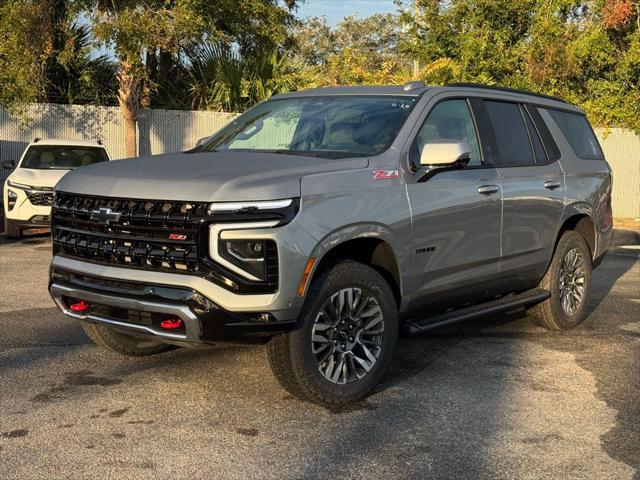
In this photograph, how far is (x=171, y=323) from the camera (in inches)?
177

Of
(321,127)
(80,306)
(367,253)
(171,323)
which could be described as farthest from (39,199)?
(171,323)

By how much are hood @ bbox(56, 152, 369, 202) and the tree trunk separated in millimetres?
13377

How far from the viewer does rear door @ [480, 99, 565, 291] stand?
20.2ft

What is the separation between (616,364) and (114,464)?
12.4 feet

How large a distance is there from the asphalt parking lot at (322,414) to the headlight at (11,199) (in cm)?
633

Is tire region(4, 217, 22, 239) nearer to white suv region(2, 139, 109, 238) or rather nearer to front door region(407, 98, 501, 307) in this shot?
white suv region(2, 139, 109, 238)

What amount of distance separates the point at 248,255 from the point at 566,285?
3.73m

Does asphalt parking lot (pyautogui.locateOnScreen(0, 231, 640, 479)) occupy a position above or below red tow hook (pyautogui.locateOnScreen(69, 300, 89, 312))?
below

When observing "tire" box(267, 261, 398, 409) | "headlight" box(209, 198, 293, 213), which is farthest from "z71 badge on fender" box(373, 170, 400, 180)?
"headlight" box(209, 198, 293, 213)

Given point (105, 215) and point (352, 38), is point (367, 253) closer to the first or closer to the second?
point (105, 215)

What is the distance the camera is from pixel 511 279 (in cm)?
632

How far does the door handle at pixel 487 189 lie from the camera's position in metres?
5.80

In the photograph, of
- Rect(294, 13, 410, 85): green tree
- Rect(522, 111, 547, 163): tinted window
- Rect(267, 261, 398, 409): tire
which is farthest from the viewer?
Rect(294, 13, 410, 85): green tree

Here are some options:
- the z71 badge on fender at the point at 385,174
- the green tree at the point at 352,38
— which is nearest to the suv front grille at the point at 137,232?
the z71 badge on fender at the point at 385,174
